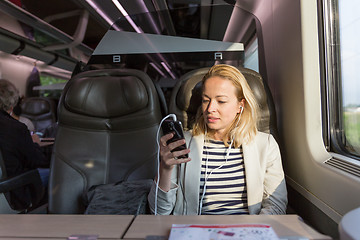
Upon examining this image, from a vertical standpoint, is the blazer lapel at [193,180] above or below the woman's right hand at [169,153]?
below

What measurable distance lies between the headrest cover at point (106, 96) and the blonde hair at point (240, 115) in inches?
21.5

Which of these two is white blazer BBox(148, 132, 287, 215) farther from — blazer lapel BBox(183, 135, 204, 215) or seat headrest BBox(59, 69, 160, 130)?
seat headrest BBox(59, 69, 160, 130)

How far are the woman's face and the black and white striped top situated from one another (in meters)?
0.17

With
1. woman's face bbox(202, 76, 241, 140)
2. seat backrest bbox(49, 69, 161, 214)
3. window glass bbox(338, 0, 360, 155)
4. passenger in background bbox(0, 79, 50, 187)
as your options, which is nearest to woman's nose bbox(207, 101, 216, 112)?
woman's face bbox(202, 76, 241, 140)

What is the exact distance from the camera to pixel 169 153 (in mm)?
1380

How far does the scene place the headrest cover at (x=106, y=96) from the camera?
2082mm

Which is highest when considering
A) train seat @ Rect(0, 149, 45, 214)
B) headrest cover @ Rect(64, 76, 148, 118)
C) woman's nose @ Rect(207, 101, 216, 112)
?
headrest cover @ Rect(64, 76, 148, 118)

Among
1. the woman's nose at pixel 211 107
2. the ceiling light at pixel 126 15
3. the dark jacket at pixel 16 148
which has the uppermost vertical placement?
the ceiling light at pixel 126 15

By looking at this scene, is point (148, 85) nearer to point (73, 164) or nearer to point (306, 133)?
point (73, 164)

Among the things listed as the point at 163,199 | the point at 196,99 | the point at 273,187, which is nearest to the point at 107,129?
the point at 196,99

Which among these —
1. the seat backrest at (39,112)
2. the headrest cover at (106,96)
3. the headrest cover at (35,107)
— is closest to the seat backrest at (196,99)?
the headrest cover at (106,96)

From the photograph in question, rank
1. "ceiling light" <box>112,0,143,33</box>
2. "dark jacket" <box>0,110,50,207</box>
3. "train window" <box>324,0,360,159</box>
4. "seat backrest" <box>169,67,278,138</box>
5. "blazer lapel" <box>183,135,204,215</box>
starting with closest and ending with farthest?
"train window" <box>324,0,360,159</box>
"blazer lapel" <box>183,135,204,215</box>
"seat backrest" <box>169,67,278,138</box>
"dark jacket" <box>0,110,50,207</box>
"ceiling light" <box>112,0,143,33</box>

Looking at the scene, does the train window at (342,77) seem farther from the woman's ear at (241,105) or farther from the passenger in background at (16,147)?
the passenger in background at (16,147)

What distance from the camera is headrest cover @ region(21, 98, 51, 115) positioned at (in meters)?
6.28
